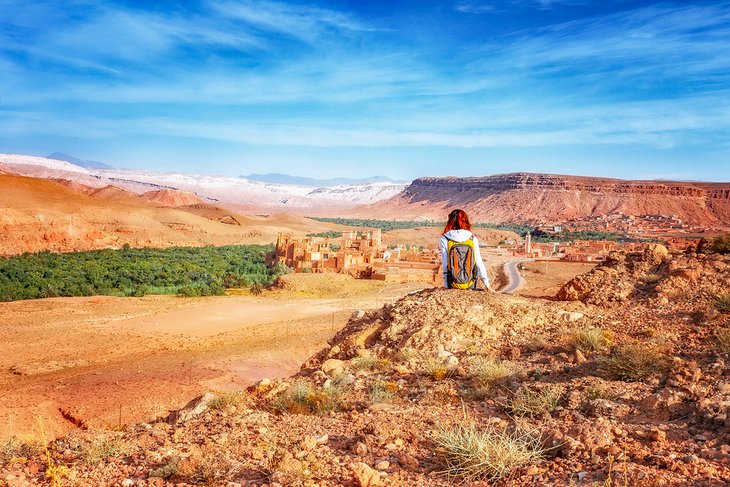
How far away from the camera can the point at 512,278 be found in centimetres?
3716

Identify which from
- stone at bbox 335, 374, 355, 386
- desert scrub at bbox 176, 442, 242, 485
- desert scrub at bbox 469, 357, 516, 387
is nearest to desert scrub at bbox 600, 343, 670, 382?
desert scrub at bbox 469, 357, 516, 387

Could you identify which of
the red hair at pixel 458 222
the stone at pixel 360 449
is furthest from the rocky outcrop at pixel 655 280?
the stone at pixel 360 449

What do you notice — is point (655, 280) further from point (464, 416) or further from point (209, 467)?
point (209, 467)

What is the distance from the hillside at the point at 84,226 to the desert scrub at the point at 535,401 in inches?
1974

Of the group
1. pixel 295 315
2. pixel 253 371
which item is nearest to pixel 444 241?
pixel 253 371

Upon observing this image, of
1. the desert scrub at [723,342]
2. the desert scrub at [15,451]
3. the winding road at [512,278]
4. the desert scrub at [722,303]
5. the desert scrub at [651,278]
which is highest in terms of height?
the desert scrub at [651,278]

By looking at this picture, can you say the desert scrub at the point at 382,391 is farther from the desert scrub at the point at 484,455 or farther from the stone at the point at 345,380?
the desert scrub at the point at 484,455

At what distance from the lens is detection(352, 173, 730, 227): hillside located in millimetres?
106062

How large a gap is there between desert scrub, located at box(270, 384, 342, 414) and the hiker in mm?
2663

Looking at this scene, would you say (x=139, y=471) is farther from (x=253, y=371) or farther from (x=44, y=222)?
(x=44, y=222)

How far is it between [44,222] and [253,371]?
45.3 metres

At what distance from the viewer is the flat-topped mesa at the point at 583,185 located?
110062 millimetres

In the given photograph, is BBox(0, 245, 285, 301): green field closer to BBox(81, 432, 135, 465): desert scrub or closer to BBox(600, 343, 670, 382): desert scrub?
BBox(81, 432, 135, 465): desert scrub

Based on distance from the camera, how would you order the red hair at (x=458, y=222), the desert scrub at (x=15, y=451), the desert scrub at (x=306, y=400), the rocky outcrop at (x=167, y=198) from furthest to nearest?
the rocky outcrop at (x=167, y=198)
the red hair at (x=458, y=222)
the desert scrub at (x=306, y=400)
the desert scrub at (x=15, y=451)
